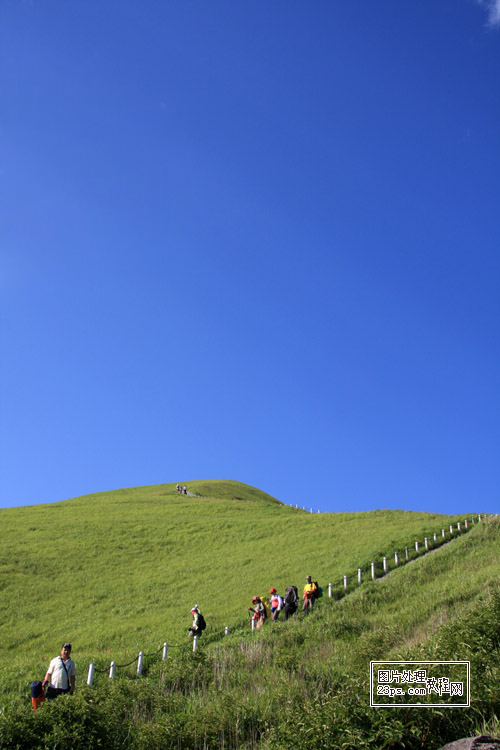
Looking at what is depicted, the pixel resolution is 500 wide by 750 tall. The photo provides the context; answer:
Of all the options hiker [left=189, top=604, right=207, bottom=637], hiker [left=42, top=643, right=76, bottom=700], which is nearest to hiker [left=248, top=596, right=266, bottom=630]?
hiker [left=189, top=604, right=207, bottom=637]

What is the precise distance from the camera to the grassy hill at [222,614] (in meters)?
8.20

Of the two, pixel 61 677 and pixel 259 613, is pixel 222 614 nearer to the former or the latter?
pixel 259 613

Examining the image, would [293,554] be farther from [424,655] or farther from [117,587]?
[424,655]

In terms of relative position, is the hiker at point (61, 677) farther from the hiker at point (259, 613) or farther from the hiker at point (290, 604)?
the hiker at point (290, 604)

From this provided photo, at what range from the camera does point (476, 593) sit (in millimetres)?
17547

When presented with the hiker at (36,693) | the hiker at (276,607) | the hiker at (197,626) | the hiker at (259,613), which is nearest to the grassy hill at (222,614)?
the hiker at (197,626)

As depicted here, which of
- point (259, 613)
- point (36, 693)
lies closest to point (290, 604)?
point (259, 613)

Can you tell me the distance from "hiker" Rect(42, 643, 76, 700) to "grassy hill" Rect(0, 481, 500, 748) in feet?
3.61

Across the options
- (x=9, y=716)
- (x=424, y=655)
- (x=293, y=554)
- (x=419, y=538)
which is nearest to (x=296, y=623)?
(x=424, y=655)

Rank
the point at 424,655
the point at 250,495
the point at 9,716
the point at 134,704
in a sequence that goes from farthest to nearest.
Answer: the point at 250,495, the point at 134,704, the point at 424,655, the point at 9,716

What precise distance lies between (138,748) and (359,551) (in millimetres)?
27403

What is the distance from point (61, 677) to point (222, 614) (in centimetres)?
1291

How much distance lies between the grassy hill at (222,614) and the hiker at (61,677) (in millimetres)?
1102

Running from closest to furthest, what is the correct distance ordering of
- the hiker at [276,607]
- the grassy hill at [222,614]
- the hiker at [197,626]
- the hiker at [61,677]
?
the grassy hill at [222,614]
the hiker at [61,677]
the hiker at [197,626]
the hiker at [276,607]
